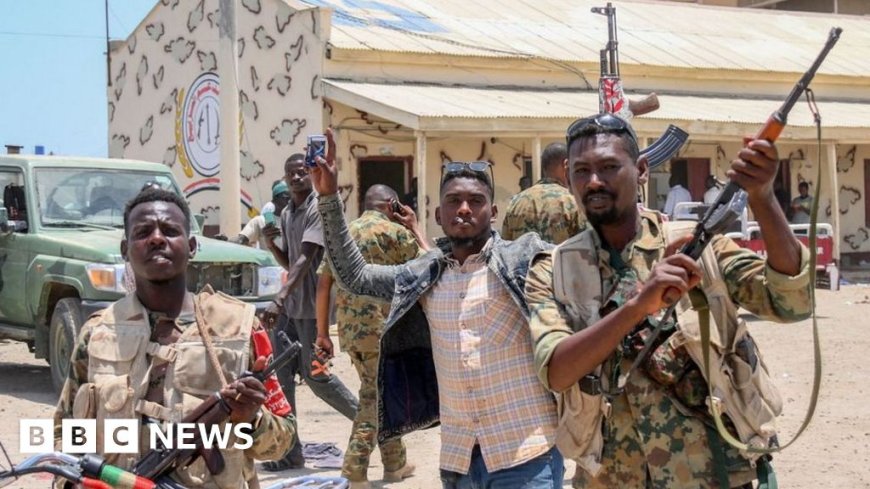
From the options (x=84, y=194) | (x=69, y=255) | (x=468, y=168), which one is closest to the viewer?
(x=468, y=168)

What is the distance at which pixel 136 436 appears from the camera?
3.01 m

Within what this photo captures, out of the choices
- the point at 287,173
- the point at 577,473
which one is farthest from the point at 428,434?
the point at 577,473

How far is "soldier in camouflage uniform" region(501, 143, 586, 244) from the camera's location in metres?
5.46

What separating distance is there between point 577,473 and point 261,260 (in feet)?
23.8

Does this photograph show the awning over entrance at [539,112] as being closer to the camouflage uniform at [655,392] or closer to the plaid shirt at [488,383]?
the plaid shirt at [488,383]

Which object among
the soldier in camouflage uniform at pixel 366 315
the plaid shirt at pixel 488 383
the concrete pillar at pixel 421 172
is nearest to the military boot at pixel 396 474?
the soldier in camouflage uniform at pixel 366 315

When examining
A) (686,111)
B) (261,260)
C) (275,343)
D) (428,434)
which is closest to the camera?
(275,343)

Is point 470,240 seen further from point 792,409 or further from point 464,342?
point 792,409

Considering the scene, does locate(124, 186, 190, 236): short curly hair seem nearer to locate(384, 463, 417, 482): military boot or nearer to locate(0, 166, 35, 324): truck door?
locate(384, 463, 417, 482): military boot

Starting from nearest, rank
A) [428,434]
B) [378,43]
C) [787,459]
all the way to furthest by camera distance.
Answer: [787,459] → [428,434] → [378,43]

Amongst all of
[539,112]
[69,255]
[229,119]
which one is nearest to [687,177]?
[539,112]

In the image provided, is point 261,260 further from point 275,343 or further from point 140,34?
point 140,34

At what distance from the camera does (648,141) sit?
747 inches

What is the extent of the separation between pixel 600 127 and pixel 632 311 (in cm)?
55
